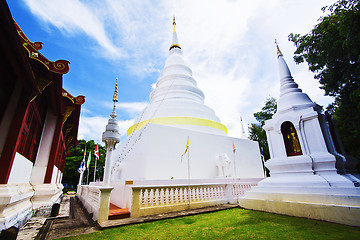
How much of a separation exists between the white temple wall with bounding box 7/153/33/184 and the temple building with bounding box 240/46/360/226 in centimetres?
590

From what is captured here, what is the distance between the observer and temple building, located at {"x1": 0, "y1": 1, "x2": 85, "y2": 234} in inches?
103

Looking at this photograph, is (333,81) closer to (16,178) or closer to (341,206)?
(341,206)

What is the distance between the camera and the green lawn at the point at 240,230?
2.91 m

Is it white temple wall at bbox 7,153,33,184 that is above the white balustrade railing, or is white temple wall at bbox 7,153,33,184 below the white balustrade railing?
above

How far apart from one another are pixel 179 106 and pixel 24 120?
9697 mm

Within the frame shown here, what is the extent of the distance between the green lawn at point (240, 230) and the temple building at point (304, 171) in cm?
33

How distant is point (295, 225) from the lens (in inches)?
134

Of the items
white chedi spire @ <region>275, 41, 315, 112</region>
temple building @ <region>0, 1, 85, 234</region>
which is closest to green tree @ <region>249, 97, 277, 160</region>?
white chedi spire @ <region>275, 41, 315, 112</region>

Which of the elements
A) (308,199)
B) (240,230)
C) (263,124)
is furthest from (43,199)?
(263,124)

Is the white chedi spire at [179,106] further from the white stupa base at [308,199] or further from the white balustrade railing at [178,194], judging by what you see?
the white stupa base at [308,199]

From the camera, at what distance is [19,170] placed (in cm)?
377

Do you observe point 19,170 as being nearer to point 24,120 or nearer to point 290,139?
point 24,120

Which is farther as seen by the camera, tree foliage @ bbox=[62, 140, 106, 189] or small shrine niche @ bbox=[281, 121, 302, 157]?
tree foliage @ bbox=[62, 140, 106, 189]

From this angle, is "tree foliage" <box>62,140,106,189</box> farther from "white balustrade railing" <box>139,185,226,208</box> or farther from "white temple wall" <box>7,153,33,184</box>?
"white balustrade railing" <box>139,185,226,208</box>
